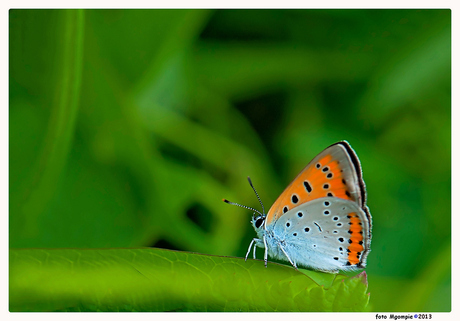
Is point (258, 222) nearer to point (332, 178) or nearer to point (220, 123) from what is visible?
point (332, 178)

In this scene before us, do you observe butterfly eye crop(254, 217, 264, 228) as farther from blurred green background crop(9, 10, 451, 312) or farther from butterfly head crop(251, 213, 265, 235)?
blurred green background crop(9, 10, 451, 312)

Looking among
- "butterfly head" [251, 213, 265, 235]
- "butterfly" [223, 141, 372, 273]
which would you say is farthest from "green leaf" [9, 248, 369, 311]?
"butterfly head" [251, 213, 265, 235]

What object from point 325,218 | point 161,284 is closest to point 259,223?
point 325,218

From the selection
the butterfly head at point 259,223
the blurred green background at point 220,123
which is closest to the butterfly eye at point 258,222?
the butterfly head at point 259,223

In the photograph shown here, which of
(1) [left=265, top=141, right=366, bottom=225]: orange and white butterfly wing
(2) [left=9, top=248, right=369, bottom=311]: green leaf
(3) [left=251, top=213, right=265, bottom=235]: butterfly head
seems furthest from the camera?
(3) [left=251, top=213, right=265, bottom=235]: butterfly head

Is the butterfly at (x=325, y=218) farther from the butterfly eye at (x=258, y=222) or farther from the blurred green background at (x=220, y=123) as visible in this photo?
the blurred green background at (x=220, y=123)

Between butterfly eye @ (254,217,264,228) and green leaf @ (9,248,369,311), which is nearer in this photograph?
green leaf @ (9,248,369,311)
